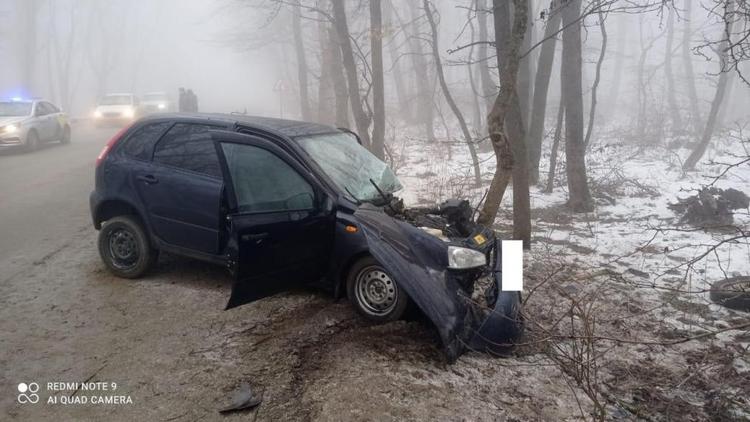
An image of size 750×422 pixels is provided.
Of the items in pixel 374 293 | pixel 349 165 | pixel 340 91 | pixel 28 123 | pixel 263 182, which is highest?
pixel 340 91

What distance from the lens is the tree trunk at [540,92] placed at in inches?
439

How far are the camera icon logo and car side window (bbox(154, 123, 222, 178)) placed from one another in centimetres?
229

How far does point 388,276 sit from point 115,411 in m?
2.21

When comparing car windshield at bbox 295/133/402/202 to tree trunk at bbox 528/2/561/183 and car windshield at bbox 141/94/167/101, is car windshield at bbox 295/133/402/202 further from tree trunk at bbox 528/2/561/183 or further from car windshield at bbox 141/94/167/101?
car windshield at bbox 141/94/167/101

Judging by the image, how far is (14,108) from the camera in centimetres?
1533

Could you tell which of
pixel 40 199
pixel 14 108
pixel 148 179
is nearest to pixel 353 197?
pixel 148 179

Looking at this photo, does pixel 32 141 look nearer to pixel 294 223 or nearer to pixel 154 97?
pixel 294 223

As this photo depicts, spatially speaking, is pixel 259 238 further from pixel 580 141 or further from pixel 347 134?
pixel 580 141

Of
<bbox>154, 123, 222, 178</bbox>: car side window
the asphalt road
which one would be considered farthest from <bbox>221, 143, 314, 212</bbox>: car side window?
the asphalt road

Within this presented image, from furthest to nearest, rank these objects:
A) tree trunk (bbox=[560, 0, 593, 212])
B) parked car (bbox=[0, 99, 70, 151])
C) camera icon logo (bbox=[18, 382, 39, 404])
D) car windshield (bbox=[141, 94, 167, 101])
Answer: car windshield (bbox=[141, 94, 167, 101]), parked car (bbox=[0, 99, 70, 151]), tree trunk (bbox=[560, 0, 593, 212]), camera icon logo (bbox=[18, 382, 39, 404])

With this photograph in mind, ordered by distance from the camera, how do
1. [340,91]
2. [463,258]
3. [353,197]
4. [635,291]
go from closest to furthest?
[463,258] → [353,197] → [635,291] → [340,91]

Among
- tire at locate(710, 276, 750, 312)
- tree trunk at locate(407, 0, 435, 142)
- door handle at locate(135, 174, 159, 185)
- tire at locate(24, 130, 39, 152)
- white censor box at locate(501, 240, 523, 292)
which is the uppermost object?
tree trunk at locate(407, 0, 435, 142)

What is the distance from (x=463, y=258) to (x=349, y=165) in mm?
1706

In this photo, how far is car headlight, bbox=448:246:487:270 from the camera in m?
3.95
